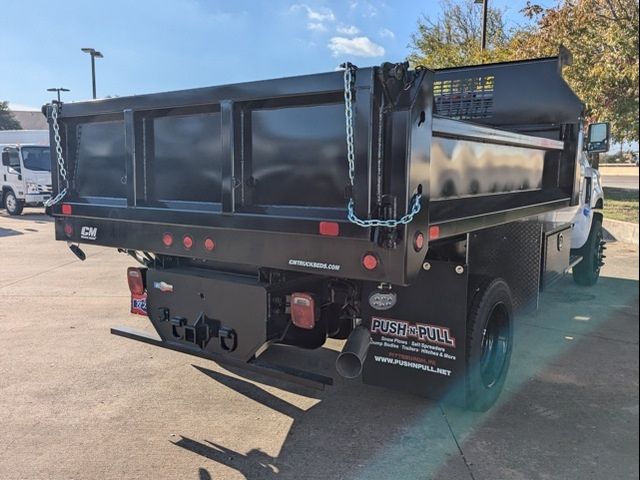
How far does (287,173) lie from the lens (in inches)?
123

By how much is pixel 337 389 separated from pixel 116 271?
6.02 meters

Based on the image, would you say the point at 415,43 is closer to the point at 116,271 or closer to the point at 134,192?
the point at 116,271

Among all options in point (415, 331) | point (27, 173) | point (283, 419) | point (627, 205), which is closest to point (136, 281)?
point (283, 419)

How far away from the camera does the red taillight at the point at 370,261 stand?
2.79 metres

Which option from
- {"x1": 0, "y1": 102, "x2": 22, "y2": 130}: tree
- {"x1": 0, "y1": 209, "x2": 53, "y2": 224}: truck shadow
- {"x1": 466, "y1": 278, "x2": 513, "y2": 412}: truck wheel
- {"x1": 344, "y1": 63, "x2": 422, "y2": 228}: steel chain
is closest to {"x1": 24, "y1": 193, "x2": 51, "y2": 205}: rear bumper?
{"x1": 0, "y1": 209, "x2": 53, "y2": 224}: truck shadow

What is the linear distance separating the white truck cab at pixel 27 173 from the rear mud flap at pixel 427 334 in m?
17.6

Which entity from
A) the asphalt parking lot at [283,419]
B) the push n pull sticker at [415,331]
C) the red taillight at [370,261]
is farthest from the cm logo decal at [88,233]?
the red taillight at [370,261]

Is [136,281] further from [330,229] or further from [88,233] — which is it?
[330,229]

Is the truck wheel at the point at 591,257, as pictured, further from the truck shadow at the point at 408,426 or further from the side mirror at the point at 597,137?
the truck shadow at the point at 408,426

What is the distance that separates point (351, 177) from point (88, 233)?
2.23 meters

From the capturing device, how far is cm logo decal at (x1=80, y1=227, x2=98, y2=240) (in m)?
3.99

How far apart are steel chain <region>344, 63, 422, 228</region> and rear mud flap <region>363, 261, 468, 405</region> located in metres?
0.94

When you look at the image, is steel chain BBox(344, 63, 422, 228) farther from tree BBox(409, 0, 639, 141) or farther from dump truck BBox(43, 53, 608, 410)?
tree BBox(409, 0, 639, 141)

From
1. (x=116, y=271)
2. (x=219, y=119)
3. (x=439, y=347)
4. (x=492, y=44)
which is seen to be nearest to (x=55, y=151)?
(x=219, y=119)
